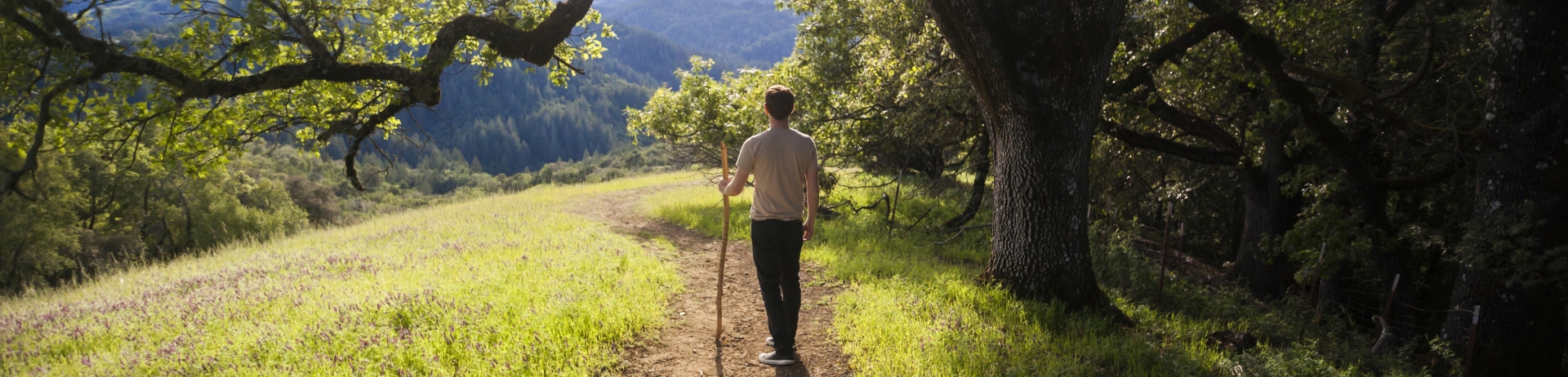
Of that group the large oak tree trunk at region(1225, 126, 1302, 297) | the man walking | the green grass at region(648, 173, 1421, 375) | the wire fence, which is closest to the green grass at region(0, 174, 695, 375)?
the man walking

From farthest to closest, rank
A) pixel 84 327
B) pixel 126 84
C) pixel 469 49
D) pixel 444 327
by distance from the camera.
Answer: pixel 469 49 < pixel 84 327 < pixel 126 84 < pixel 444 327

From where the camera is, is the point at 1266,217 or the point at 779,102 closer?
the point at 779,102

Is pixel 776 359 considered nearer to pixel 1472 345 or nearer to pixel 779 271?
pixel 779 271

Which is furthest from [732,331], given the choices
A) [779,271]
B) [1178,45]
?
[1178,45]

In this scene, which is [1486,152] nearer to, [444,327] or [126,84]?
[444,327]

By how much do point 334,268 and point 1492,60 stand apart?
13063mm

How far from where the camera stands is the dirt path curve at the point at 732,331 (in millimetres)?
5199

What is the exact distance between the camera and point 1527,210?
5.89 m

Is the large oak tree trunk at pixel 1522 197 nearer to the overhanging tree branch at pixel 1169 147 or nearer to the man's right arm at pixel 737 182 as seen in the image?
the overhanging tree branch at pixel 1169 147

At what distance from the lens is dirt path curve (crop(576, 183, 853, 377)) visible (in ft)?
17.1

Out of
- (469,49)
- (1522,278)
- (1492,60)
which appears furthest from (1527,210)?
(469,49)

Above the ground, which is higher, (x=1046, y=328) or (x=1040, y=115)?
(x=1040, y=115)

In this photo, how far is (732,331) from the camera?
6148 mm

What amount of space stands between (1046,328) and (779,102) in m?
2.91
